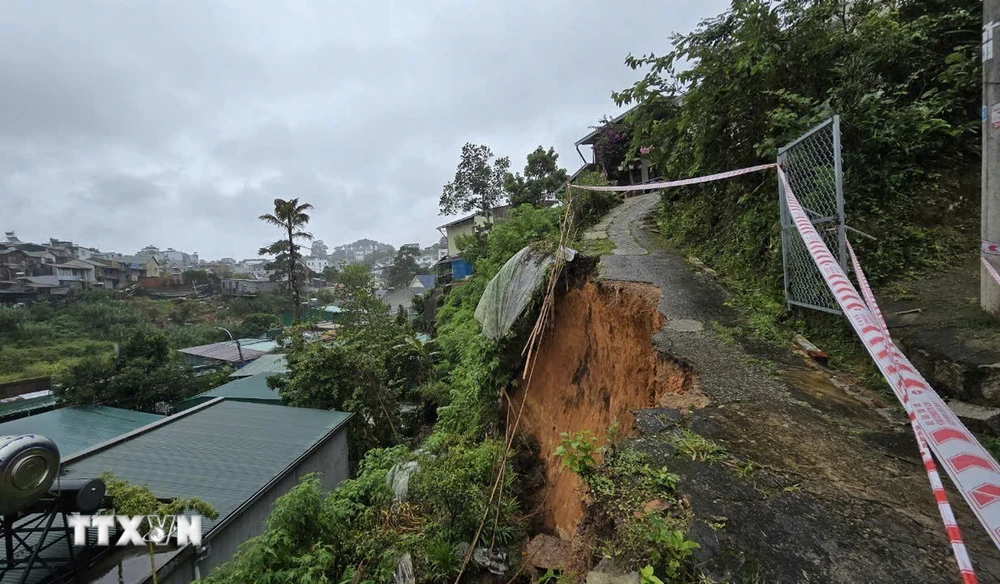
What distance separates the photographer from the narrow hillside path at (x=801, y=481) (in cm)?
150

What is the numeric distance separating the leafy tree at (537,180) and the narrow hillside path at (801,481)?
1537 centimetres

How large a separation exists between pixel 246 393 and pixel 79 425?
427cm

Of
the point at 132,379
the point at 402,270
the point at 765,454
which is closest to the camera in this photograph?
the point at 765,454

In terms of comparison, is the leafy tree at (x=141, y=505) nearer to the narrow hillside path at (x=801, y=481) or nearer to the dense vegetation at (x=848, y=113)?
the narrow hillside path at (x=801, y=481)

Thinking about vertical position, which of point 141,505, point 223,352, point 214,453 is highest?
point 141,505

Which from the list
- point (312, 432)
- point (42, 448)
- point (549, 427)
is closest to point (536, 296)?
point (549, 427)

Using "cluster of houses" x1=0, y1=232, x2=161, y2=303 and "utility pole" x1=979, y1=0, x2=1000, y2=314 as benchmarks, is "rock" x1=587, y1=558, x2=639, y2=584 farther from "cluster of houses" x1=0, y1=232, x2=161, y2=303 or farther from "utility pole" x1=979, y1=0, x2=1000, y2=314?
"cluster of houses" x1=0, y1=232, x2=161, y2=303

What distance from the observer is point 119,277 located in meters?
45.0

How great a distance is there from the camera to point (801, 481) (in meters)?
1.91

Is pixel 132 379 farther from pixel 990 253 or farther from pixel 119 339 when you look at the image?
pixel 990 253

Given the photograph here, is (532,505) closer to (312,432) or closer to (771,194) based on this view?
(771,194)

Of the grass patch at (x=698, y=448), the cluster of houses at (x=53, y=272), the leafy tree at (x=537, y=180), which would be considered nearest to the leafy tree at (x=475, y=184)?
the leafy tree at (x=537, y=180)

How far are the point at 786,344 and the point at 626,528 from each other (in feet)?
8.68

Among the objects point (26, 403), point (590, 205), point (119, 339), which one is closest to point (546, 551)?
point (590, 205)
